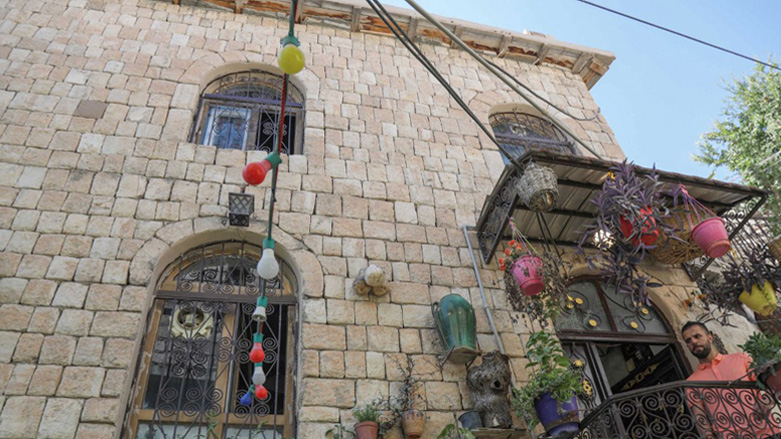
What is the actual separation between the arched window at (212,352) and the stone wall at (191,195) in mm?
249

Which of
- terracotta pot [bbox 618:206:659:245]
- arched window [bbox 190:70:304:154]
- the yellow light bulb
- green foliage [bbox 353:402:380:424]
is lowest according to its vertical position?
green foliage [bbox 353:402:380:424]

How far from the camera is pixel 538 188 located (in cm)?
506

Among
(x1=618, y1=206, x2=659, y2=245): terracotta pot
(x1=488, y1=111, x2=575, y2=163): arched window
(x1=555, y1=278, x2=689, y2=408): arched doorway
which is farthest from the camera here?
(x1=488, y1=111, x2=575, y2=163): arched window

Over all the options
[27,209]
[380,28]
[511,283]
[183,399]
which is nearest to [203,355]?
[183,399]

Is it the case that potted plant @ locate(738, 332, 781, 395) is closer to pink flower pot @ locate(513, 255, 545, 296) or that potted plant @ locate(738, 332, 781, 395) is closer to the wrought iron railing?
the wrought iron railing

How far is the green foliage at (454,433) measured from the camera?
14.3ft

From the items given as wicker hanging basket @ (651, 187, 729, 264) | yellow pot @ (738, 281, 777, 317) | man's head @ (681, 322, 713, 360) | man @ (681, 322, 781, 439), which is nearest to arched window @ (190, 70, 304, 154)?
wicker hanging basket @ (651, 187, 729, 264)

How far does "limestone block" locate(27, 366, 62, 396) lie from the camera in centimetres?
435

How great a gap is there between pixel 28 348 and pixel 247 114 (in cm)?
377

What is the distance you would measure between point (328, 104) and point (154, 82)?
2.16 meters

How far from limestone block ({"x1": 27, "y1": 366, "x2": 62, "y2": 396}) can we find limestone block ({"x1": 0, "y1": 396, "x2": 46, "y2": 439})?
0.06 meters

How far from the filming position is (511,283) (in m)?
5.63

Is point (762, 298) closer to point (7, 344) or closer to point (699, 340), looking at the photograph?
point (699, 340)

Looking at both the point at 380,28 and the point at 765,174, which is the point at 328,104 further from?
the point at 765,174
